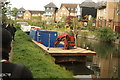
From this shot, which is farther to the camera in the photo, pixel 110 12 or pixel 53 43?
pixel 110 12

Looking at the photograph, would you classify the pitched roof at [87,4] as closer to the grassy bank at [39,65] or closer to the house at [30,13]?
the house at [30,13]

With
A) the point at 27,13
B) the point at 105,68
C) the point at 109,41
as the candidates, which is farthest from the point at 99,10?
the point at 27,13

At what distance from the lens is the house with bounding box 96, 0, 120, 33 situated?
47541mm

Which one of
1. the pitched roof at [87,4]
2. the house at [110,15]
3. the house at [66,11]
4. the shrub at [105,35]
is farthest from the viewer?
the house at [66,11]

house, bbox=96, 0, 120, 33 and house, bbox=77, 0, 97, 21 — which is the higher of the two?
house, bbox=77, 0, 97, 21

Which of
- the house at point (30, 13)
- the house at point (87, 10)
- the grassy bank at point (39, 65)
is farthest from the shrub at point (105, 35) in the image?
the house at point (30, 13)

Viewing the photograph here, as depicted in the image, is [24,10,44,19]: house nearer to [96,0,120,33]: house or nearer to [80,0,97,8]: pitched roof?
[80,0,97,8]: pitched roof

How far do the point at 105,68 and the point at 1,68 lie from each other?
1368 cm

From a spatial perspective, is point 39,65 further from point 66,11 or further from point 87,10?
point 66,11

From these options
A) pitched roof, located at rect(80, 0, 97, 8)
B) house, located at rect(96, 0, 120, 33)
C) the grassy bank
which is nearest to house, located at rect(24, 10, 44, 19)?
pitched roof, located at rect(80, 0, 97, 8)

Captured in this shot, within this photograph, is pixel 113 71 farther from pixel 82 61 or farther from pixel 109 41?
pixel 109 41

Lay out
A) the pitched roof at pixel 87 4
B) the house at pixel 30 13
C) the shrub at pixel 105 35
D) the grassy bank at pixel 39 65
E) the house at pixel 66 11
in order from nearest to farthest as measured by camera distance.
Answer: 1. the grassy bank at pixel 39 65
2. the shrub at pixel 105 35
3. the pitched roof at pixel 87 4
4. the house at pixel 66 11
5. the house at pixel 30 13

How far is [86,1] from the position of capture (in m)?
74.6

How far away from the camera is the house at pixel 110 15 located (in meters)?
47.5
